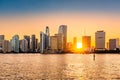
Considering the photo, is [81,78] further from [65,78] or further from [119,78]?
[119,78]

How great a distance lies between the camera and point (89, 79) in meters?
96.2

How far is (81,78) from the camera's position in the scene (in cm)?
9919

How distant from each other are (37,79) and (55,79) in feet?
17.4

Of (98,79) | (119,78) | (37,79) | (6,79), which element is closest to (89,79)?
(98,79)

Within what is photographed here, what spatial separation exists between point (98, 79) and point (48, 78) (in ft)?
49.3

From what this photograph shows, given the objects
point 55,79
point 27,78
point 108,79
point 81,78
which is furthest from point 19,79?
point 108,79

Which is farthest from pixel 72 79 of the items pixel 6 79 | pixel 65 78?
pixel 6 79

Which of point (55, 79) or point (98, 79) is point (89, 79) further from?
point (55, 79)

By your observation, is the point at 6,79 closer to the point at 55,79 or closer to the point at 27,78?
the point at 27,78

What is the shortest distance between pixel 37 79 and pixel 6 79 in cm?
910

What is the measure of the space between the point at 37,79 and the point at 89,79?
Answer: 1544 cm

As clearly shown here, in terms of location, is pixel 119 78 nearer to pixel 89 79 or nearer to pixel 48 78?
pixel 89 79

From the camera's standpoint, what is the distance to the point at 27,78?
9700cm

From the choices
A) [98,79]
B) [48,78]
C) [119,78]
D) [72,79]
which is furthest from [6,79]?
[119,78]
